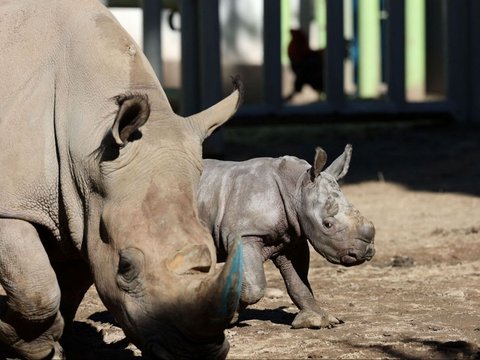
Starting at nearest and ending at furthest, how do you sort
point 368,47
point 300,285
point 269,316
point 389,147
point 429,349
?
1. point 429,349
2. point 300,285
3. point 269,316
4. point 389,147
5. point 368,47

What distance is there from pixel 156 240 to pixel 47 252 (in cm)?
104

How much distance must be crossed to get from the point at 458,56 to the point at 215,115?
9828 millimetres

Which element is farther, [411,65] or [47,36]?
[411,65]

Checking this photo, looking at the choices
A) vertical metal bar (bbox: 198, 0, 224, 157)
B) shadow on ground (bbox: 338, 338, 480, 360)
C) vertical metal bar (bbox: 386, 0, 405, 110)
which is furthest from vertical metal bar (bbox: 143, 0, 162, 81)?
shadow on ground (bbox: 338, 338, 480, 360)

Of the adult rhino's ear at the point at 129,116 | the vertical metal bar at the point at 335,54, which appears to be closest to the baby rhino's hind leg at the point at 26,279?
the adult rhino's ear at the point at 129,116

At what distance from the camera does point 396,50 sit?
1471 cm

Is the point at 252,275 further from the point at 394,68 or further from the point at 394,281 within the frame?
the point at 394,68

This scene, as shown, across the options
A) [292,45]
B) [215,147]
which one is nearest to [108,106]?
[215,147]

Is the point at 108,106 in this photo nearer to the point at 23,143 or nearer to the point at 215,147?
the point at 23,143

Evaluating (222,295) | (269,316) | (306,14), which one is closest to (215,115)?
(222,295)

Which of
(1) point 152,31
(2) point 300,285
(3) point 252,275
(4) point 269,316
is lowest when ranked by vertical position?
(4) point 269,316

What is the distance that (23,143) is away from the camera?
17.5ft

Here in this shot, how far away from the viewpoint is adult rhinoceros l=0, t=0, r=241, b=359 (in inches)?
181

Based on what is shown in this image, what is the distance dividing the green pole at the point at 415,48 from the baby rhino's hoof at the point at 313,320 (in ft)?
31.6
